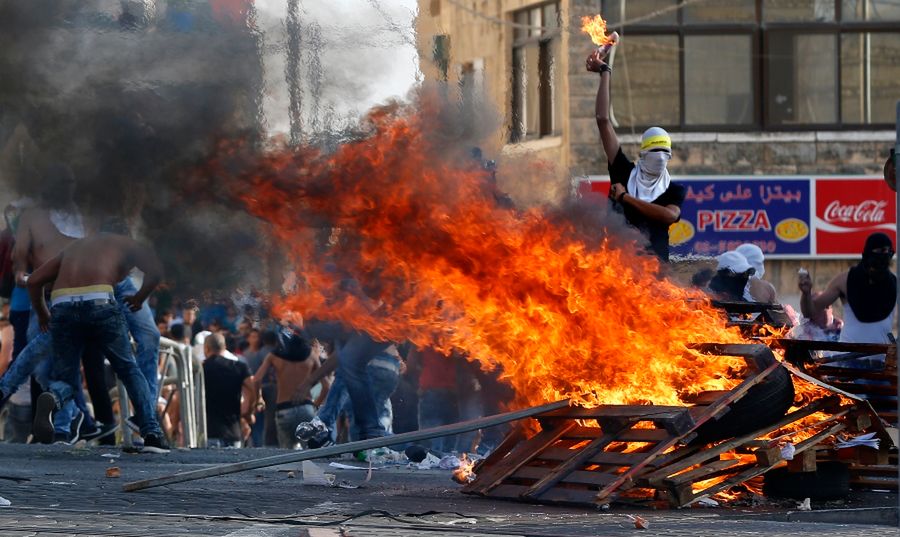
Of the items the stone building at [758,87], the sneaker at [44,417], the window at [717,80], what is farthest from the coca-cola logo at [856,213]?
the sneaker at [44,417]

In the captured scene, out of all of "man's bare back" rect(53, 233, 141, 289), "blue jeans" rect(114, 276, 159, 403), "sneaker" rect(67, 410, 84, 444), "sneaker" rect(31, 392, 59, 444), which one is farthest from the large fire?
"sneaker" rect(67, 410, 84, 444)

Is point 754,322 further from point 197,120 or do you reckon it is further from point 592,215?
point 197,120

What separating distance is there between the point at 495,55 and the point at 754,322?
2565 mm

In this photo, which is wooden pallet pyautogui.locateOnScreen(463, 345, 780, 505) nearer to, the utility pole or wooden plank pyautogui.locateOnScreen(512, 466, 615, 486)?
wooden plank pyautogui.locateOnScreen(512, 466, 615, 486)

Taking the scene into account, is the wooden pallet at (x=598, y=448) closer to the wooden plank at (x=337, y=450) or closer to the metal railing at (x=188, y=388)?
the wooden plank at (x=337, y=450)

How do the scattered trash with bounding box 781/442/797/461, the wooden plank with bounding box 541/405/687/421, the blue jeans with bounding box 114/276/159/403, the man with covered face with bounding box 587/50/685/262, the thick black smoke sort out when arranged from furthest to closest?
the blue jeans with bounding box 114/276/159/403, the thick black smoke, the man with covered face with bounding box 587/50/685/262, the scattered trash with bounding box 781/442/797/461, the wooden plank with bounding box 541/405/687/421

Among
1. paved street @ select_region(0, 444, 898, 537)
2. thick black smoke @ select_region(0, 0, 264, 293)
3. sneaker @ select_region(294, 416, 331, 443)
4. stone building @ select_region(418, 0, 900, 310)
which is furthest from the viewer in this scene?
stone building @ select_region(418, 0, 900, 310)

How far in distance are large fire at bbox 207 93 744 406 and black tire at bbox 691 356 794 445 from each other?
19 centimetres

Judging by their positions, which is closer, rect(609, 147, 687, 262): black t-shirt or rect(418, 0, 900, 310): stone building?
rect(609, 147, 687, 262): black t-shirt

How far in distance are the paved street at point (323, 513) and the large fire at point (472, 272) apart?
2.63 ft

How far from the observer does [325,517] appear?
25.5ft

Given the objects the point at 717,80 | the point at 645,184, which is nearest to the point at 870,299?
the point at 645,184

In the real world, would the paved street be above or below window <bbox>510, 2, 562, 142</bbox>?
below

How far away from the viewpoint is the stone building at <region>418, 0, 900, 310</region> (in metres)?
20.9
